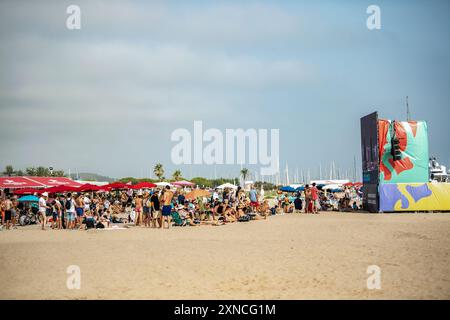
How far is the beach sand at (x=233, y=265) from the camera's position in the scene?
22.1 ft

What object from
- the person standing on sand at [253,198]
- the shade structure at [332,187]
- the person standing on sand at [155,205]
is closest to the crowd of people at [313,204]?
the person standing on sand at [253,198]

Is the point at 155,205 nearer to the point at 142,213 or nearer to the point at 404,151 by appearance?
the point at 142,213

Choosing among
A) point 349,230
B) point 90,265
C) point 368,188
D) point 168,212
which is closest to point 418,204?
point 368,188

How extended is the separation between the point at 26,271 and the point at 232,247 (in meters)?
5.13

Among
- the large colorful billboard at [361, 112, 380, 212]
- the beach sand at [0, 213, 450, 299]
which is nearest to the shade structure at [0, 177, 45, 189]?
the beach sand at [0, 213, 450, 299]

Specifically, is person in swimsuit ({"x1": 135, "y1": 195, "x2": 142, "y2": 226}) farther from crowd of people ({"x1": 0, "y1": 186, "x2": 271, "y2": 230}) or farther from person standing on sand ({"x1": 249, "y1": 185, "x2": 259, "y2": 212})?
person standing on sand ({"x1": 249, "y1": 185, "x2": 259, "y2": 212})

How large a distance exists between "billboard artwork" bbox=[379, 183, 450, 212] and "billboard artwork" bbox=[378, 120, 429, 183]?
2.04 ft

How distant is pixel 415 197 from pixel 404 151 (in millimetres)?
2697

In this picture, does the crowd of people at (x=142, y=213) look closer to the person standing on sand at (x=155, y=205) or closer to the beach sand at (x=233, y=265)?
the person standing on sand at (x=155, y=205)

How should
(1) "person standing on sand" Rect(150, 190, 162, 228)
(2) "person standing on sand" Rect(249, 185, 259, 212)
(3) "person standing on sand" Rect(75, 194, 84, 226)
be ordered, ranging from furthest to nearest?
1. (2) "person standing on sand" Rect(249, 185, 259, 212)
2. (3) "person standing on sand" Rect(75, 194, 84, 226)
3. (1) "person standing on sand" Rect(150, 190, 162, 228)

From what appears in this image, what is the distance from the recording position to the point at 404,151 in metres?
24.1

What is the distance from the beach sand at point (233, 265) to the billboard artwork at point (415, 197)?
9.19 meters

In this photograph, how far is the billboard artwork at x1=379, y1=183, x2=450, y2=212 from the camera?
75.8 ft

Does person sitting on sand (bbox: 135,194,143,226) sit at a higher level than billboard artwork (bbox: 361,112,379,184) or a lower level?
lower
